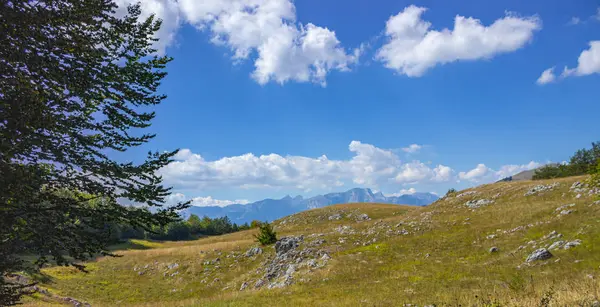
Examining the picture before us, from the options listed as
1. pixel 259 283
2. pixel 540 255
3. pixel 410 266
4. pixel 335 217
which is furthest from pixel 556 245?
pixel 335 217

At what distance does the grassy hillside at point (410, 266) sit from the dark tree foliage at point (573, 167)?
1728 inches

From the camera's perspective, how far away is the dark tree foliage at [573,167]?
76938 millimetres

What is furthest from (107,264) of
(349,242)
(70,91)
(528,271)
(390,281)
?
(528,271)

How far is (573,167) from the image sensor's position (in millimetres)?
79688

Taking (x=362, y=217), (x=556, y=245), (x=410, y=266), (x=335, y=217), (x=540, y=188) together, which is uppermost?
(x=335, y=217)

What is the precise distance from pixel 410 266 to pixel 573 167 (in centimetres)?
8082

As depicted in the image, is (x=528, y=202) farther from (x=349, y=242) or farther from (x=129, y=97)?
(x=129, y=97)

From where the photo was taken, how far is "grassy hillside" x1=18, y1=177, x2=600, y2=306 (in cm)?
1595

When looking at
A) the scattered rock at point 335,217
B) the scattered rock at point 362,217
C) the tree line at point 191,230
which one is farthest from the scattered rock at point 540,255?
the tree line at point 191,230

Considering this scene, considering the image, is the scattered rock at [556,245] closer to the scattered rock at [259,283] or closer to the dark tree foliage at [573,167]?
the scattered rock at [259,283]

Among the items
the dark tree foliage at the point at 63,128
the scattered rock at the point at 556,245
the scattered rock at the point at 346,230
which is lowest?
the scattered rock at the point at 556,245

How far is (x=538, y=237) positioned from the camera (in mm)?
24859

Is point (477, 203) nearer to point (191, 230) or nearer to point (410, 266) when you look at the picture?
point (410, 266)

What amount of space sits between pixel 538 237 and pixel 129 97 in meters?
29.0
